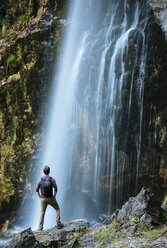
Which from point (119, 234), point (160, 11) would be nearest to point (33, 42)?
point (160, 11)

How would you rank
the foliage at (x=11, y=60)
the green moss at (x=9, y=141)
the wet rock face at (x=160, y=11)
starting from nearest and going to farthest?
1. the wet rock face at (x=160, y=11)
2. the green moss at (x=9, y=141)
3. the foliage at (x=11, y=60)

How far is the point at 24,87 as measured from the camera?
17062mm

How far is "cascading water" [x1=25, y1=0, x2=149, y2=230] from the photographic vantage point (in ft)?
42.3

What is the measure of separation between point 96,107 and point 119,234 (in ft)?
33.0

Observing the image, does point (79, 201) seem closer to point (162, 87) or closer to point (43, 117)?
point (43, 117)

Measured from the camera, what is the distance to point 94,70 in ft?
48.2

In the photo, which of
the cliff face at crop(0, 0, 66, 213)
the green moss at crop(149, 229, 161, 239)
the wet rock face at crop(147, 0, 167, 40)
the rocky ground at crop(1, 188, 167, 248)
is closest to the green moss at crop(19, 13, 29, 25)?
the cliff face at crop(0, 0, 66, 213)

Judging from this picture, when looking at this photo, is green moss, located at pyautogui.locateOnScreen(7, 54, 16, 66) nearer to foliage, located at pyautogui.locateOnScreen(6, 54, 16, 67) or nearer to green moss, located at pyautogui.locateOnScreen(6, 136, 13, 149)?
foliage, located at pyautogui.locateOnScreen(6, 54, 16, 67)

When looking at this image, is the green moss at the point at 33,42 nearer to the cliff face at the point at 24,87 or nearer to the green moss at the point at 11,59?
the cliff face at the point at 24,87

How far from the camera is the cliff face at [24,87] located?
16219mm

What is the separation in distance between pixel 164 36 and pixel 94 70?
4588 mm

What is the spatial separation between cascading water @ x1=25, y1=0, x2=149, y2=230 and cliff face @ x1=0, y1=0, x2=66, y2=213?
104 cm

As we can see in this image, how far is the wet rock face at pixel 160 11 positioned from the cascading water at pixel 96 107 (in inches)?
22.9

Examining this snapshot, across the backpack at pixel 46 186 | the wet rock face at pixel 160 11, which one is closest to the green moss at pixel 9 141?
the backpack at pixel 46 186
